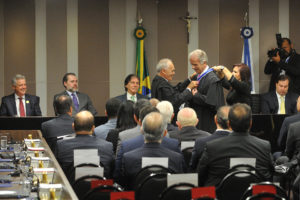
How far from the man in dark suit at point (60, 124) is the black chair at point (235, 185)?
2.94 metres

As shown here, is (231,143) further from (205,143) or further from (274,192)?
(274,192)

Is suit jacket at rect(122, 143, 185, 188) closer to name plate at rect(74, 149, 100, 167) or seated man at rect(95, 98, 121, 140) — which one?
name plate at rect(74, 149, 100, 167)

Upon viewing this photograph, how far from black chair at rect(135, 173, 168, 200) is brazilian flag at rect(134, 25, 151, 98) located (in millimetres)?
6967

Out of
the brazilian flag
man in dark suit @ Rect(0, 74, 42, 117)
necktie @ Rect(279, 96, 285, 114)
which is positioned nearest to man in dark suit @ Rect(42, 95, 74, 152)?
man in dark suit @ Rect(0, 74, 42, 117)

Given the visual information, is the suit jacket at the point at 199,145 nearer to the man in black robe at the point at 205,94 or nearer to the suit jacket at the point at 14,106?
the man in black robe at the point at 205,94

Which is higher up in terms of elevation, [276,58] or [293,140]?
[276,58]

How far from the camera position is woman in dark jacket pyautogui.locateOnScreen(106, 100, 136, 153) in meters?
6.04

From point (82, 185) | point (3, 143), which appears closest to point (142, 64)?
point (3, 143)

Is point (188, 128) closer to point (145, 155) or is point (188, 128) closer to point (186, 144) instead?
point (186, 144)

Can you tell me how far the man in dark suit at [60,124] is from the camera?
22.3 feet

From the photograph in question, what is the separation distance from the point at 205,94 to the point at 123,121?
1.86 meters

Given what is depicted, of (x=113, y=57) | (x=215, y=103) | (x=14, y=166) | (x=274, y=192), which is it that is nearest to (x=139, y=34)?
(x=113, y=57)

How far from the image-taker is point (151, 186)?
4078 millimetres

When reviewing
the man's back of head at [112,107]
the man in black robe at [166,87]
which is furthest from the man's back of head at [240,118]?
the man in black robe at [166,87]
